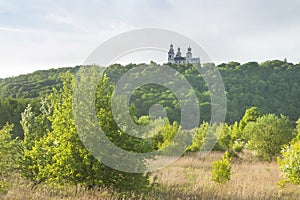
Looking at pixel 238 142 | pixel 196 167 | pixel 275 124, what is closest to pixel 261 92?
pixel 238 142

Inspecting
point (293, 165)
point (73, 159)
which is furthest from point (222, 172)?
point (73, 159)

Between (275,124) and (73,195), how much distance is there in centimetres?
1185

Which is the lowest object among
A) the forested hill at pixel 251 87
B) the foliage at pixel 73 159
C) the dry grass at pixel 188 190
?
the dry grass at pixel 188 190

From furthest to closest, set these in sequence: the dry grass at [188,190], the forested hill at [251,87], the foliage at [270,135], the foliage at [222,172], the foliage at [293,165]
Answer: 1. the forested hill at [251,87]
2. the foliage at [270,135]
3. the foliage at [222,172]
4. the foliage at [293,165]
5. the dry grass at [188,190]

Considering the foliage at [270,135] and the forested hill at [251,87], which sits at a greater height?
the forested hill at [251,87]

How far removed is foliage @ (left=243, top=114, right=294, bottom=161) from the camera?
15359 mm

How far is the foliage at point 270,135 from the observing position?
50.4 feet

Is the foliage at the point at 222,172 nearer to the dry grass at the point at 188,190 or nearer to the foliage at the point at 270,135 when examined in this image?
the dry grass at the point at 188,190

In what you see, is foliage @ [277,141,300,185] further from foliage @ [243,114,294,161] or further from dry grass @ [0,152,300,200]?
foliage @ [243,114,294,161]

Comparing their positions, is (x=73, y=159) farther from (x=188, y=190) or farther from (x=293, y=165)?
(x=293, y=165)

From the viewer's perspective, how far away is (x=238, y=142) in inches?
770

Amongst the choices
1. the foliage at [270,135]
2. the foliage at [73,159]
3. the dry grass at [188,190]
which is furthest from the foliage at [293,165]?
the foliage at [270,135]

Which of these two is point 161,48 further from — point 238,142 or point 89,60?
point 238,142

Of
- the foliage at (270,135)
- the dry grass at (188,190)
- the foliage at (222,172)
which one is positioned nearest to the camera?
the dry grass at (188,190)
